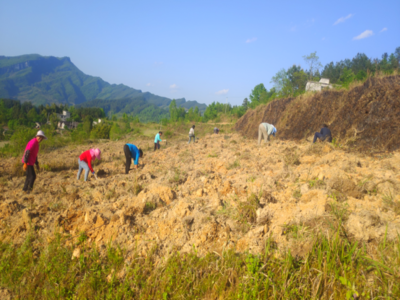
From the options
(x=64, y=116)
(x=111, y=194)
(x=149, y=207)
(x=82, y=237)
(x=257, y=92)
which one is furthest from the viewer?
(x=64, y=116)

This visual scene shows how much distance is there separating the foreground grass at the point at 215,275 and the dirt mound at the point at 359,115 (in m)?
7.15

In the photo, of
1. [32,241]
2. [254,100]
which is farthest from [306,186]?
[254,100]

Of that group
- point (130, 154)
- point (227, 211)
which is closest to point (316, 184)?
point (227, 211)

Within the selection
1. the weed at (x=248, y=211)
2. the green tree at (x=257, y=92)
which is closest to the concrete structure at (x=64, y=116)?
the green tree at (x=257, y=92)

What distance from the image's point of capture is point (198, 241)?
2.98 m

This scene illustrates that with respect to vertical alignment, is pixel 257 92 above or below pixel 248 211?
above

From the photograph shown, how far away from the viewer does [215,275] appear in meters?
2.51

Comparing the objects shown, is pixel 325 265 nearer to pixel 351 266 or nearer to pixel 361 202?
pixel 351 266

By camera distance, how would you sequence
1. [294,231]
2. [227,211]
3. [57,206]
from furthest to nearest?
1. [57,206]
2. [227,211]
3. [294,231]

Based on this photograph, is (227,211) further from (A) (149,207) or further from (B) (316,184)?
(B) (316,184)

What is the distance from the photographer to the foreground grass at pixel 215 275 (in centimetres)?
223

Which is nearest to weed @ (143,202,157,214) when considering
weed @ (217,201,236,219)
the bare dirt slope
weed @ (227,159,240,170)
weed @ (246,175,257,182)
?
the bare dirt slope

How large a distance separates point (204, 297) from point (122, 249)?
1.33 metres

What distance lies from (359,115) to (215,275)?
9.99 meters
